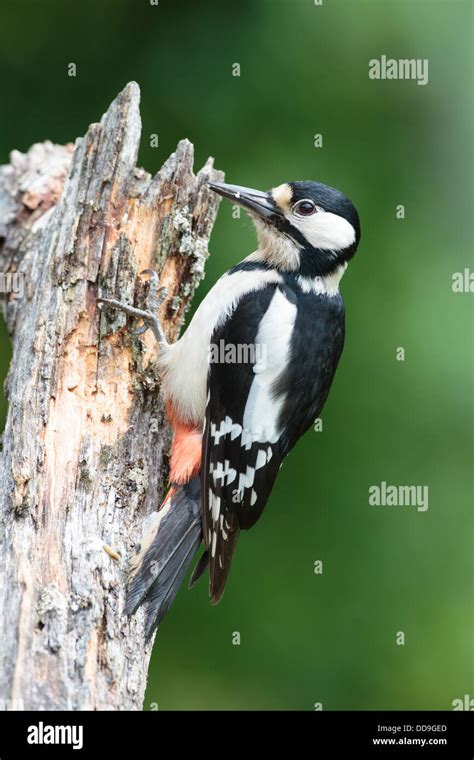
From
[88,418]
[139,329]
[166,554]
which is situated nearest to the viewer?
[166,554]

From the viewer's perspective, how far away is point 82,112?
445 centimetres

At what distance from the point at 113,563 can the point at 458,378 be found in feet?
7.11

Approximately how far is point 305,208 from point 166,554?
1.32 m

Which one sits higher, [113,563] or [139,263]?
[139,263]

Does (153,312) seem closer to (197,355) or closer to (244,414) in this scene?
(197,355)

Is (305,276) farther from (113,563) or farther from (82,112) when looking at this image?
(82,112)

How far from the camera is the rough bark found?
83.7 inches

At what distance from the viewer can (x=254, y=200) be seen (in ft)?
10.3

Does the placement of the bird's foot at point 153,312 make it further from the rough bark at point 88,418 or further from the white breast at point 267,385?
the white breast at point 267,385

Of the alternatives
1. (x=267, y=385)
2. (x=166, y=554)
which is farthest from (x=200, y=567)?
(x=267, y=385)

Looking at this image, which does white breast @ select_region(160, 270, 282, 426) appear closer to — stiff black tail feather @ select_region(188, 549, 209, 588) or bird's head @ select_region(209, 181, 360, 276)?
bird's head @ select_region(209, 181, 360, 276)

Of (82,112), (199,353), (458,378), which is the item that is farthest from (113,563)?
(82,112)

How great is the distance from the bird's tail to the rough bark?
0.14 feet

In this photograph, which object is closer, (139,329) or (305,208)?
(139,329)
